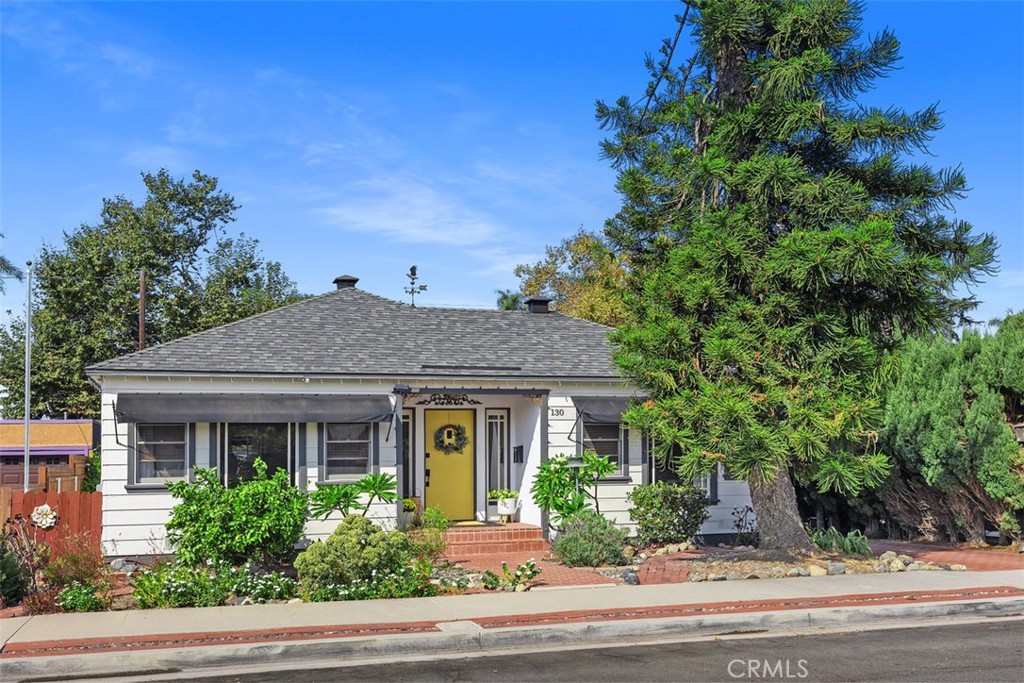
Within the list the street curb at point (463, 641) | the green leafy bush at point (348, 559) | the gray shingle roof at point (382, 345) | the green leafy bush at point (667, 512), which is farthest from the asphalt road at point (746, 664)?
the gray shingle roof at point (382, 345)

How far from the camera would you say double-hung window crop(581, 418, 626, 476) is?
18.4 meters

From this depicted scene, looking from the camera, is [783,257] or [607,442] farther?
[607,442]

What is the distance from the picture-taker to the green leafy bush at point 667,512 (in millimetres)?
17578

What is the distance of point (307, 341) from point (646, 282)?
22.3 feet

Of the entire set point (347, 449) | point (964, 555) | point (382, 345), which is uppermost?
point (382, 345)

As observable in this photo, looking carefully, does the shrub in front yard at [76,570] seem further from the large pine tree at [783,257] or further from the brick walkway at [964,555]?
the brick walkway at [964,555]

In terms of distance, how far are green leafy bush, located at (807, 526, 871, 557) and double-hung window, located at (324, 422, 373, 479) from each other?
7.88 m

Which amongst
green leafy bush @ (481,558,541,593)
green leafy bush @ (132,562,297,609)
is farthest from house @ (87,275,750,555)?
green leafy bush @ (481,558,541,593)

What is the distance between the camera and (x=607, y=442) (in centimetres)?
1856

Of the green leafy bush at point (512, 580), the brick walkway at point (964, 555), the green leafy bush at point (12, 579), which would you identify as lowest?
the brick walkway at point (964, 555)

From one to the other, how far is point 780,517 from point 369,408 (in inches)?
282

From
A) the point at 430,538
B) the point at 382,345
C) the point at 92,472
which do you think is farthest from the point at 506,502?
the point at 92,472

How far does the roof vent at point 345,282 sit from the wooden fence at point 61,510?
776 cm

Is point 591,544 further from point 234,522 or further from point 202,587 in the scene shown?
point 202,587
